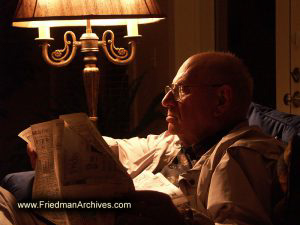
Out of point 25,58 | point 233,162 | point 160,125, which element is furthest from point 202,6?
point 233,162

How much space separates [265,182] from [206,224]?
9.7 inches

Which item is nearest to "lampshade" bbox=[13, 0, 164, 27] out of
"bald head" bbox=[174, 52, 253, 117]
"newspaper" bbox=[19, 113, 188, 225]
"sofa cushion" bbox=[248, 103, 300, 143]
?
"bald head" bbox=[174, 52, 253, 117]

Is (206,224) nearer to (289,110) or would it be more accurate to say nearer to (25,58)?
(289,110)

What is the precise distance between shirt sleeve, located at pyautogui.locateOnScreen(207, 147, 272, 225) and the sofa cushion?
31 cm

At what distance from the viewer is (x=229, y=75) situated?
194 centimetres

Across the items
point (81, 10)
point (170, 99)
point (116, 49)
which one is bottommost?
point (170, 99)

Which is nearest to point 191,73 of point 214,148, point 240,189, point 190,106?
point 190,106

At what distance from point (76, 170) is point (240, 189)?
1.38 feet

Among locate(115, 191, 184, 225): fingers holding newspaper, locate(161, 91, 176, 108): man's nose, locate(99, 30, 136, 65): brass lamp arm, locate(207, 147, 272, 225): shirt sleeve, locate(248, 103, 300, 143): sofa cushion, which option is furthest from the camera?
locate(99, 30, 136, 65): brass lamp arm

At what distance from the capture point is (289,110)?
335 cm

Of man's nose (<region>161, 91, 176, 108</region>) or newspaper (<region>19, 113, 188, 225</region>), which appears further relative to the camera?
man's nose (<region>161, 91, 176, 108</region>)

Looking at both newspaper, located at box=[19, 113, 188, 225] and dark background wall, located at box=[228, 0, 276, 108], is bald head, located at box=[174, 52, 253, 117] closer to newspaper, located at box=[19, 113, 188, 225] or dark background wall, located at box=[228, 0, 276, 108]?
newspaper, located at box=[19, 113, 188, 225]

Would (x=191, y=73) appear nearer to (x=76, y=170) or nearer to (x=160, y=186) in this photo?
(x=160, y=186)

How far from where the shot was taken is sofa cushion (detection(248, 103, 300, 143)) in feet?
6.28
